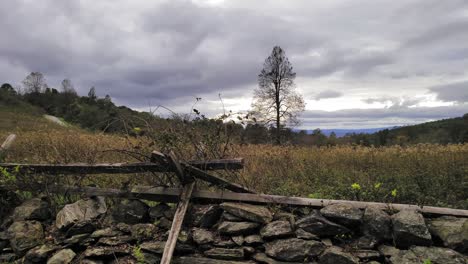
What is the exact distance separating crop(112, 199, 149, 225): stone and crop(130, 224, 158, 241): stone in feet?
0.47

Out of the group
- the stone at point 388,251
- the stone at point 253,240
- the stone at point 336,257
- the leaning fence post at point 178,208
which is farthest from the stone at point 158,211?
the stone at point 388,251

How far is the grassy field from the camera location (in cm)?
467

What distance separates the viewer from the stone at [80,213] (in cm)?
448

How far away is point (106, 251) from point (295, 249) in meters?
2.40

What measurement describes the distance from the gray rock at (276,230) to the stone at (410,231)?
111 centimetres

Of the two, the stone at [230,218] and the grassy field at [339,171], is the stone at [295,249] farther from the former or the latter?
the grassy field at [339,171]

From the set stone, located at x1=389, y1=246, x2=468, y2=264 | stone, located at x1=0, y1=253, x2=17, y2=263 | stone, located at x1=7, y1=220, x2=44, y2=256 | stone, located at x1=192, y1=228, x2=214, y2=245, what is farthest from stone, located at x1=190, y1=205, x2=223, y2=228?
stone, located at x1=0, y1=253, x2=17, y2=263

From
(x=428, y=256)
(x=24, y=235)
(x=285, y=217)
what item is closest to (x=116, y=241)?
(x=24, y=235)

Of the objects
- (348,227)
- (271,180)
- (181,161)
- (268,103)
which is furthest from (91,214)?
(268,103)

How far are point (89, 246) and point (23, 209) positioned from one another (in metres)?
1.48

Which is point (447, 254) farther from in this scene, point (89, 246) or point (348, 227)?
point (89, 246)

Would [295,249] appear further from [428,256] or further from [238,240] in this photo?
[428,256]

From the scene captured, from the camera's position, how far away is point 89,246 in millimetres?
4324

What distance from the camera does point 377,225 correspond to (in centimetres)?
351
